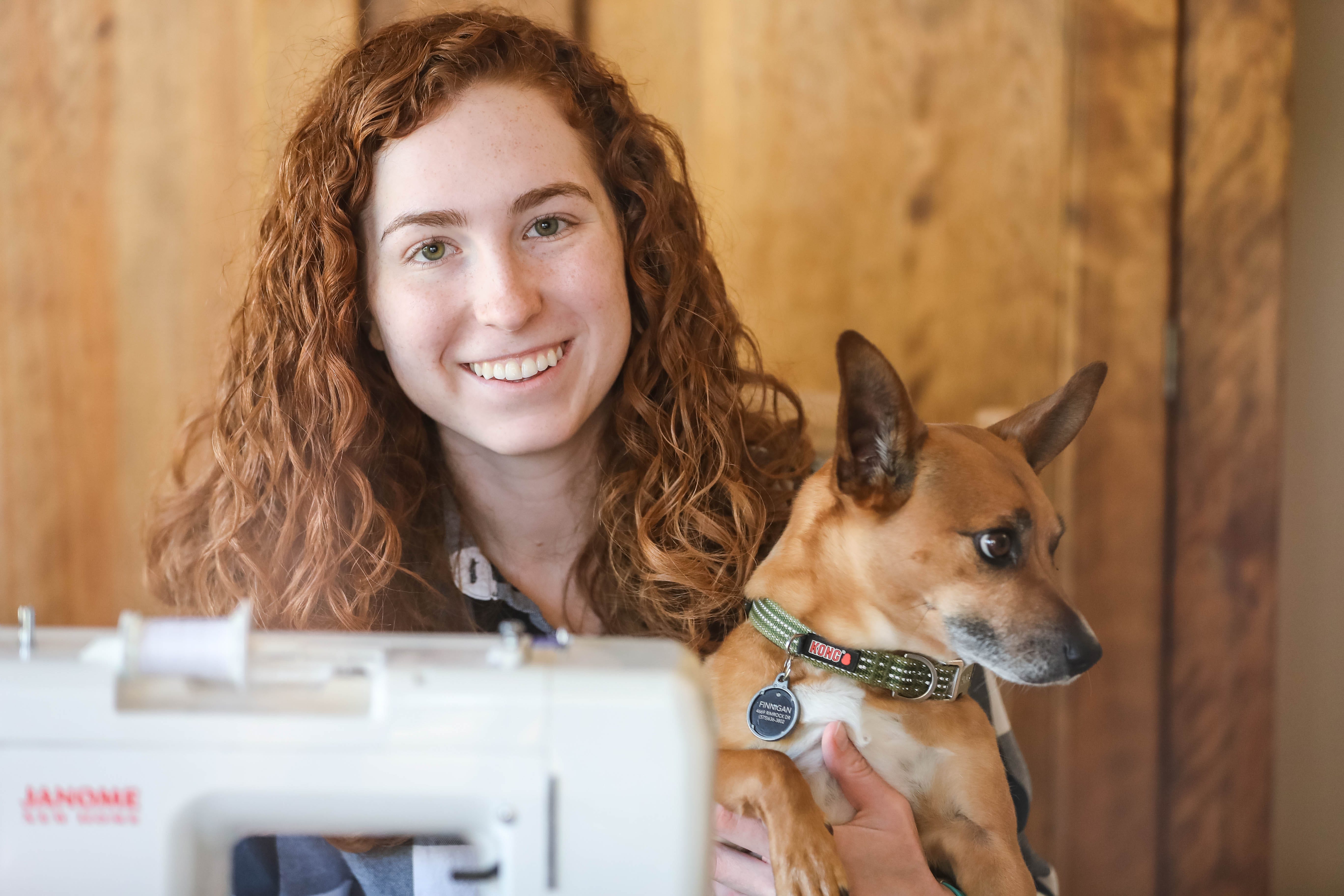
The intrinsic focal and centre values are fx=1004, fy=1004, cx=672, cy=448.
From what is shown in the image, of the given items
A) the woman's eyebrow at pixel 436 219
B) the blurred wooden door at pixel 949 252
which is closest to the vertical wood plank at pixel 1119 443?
the blurred wooden door at pixel 949 252

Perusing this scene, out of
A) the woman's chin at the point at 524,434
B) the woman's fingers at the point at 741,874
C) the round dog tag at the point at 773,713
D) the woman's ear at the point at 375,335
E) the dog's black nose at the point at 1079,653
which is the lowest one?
the woman's fingers at the point at 741,874

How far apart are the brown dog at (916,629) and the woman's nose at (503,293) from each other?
407 mm

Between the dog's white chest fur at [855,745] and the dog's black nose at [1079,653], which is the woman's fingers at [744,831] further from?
the dog's black nose at [1079,653]

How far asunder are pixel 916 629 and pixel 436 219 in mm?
727

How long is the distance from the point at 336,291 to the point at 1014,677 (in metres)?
0.93

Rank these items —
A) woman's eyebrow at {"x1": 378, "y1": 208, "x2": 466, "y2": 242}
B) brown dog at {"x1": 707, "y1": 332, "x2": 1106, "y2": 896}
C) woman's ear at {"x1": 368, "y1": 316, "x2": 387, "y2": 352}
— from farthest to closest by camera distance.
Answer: woman's ear at {"x1": 368, "y1": 316, "x2": 387, "y2": 352}
woman's eyebrow at {"x1": 378, "y1": 208, "x2": 466, "y2": 242}
brown dog at {"x1": 707, "y1": 332, "x2": 1106, "y2": 896}

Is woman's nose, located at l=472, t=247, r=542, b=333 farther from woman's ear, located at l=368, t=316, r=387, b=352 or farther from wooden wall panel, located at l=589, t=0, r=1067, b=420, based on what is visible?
wooden wall panel, located at l=589, t=0, r=1067, b=420

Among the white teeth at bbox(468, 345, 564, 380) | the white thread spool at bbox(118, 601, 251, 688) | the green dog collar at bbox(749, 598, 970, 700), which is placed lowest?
the green dog collar at bbox(749, 598, 970, 700)

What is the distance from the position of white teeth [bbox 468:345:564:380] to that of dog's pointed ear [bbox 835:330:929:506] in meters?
0.39

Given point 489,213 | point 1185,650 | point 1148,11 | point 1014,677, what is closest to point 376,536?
point 489,213

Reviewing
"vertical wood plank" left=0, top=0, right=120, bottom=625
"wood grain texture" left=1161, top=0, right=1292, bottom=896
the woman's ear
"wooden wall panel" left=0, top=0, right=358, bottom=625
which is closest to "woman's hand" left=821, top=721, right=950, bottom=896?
the woman's ear

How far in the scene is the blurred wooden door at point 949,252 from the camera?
1731 millimetres

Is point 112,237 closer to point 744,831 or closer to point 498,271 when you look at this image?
point 498,271

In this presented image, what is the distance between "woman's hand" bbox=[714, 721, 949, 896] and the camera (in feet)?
3.35
